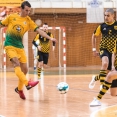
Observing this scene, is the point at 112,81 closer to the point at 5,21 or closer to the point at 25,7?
the point at 25,7

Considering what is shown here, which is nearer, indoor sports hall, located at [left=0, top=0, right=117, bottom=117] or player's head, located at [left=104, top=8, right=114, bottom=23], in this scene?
player's head, located at [left=104, top=8, right=114, bottom=23]

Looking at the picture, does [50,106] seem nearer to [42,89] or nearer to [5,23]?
[5,23]

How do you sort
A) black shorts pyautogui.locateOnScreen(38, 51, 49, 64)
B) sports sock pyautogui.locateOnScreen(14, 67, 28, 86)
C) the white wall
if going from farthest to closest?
the white wall, black shorts pyautogui.locateOnScreen(38, 51, 49, 64), sports sock pyautogui.locateOnScreen(14, 67, 28, 86)

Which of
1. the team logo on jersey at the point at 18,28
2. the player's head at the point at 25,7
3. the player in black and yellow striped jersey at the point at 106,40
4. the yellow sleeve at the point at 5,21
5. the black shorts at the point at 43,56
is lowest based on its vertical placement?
the black shorts at the point at 43,56

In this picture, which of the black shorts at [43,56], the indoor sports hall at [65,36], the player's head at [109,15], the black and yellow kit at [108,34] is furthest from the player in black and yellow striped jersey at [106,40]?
the indoor sports hall at [65,36]

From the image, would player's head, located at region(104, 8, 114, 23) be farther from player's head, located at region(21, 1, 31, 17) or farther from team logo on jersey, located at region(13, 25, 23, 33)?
team logo on jersey, located at region(13, 25, 23, 33)

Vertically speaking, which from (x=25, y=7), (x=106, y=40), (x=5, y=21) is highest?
(x=25, y=7)

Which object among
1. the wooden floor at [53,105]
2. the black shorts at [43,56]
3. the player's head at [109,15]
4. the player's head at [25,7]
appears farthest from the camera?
the black shorts at [43,56]

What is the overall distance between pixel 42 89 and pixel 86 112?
4.70 meters

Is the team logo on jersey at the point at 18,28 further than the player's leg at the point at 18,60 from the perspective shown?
Yes

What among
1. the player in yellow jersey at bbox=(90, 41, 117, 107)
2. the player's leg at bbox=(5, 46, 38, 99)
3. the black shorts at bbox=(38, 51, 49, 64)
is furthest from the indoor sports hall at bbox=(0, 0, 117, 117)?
the player in yellow jersey at bbox=(90, 41, 117, 107)

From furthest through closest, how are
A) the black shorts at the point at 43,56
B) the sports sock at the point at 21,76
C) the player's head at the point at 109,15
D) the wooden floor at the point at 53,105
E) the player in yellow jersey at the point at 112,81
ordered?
1. the black shorts at the point at 43,56
2. the sports sock at the point at 21,76
3. the player's head at the point at 109,15
4. the player in yellow jersey at the point at 112,81
5. the wooden floor at the point at 53,105

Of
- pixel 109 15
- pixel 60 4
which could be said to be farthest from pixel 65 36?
pixel 109 15

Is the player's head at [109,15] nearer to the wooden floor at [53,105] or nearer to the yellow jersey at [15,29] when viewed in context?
the wooden floor at [53,105]
